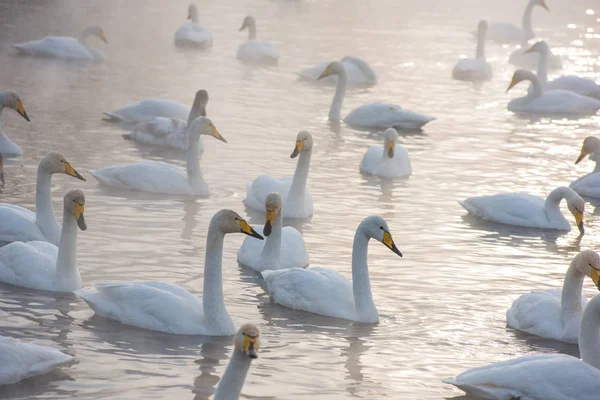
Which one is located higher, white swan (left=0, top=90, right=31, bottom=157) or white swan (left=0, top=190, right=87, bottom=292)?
white swan (left=0, top=90, right=31, bottom=157)

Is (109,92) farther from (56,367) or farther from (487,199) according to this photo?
(56,367)

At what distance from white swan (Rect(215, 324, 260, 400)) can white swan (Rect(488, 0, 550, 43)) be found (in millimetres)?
26998

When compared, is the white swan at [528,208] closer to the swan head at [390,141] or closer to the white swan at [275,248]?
the swan head at [390,141]

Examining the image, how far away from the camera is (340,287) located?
9.99 meters

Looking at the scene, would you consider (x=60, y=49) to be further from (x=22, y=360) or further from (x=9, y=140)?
(x=22, y=360)

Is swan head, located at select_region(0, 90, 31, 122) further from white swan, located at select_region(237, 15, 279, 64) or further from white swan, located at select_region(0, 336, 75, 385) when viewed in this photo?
white swan, located at select_region(237, 15, 279, 64)

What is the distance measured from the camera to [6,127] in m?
17.0

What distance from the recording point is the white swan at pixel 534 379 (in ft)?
25.4

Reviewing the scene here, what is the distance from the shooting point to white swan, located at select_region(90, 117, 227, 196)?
13.8 m

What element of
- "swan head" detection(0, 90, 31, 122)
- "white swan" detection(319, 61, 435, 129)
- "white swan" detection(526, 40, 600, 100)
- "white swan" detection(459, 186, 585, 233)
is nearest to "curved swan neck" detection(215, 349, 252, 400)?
"white swan" detection(459, 186, 585, 233)

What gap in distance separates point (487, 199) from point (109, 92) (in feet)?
29.8

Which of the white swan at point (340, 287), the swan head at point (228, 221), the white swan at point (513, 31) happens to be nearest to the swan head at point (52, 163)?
the white swan at point (340, 287)

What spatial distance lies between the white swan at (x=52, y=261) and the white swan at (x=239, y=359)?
11.7ft

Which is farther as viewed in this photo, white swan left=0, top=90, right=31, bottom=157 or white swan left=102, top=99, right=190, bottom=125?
white swan left=102, top=99, right=190, bottom=125
